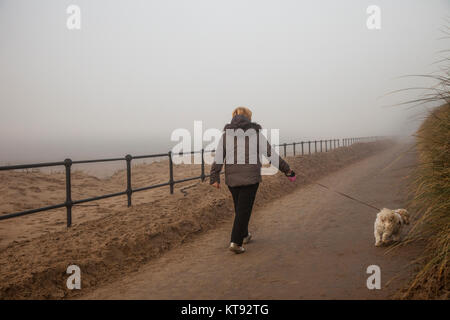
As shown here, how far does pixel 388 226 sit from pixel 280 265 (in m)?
1.60

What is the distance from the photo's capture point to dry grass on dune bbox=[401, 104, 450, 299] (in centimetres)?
291

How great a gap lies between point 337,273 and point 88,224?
4.51 meters

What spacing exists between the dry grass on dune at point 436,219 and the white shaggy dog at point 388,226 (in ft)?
1.25

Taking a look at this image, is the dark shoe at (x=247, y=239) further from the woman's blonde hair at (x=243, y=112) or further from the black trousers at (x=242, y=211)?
the woman's blonde hair at (x=243, y=112)

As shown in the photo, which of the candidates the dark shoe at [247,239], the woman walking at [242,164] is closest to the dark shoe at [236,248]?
the woman walking at [242,164]

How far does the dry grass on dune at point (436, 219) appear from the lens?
291 centimetres

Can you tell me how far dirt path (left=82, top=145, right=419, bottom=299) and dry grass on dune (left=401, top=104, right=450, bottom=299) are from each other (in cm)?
33

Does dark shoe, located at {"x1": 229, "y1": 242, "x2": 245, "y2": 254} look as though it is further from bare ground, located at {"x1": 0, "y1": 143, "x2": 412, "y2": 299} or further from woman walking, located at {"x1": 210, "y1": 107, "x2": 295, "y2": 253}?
bare ground, located at {"x1": 0, "y1": 143, "x2": 412, "y2": 299}

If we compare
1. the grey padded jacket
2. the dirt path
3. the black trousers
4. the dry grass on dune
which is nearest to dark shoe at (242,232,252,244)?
the dirt path

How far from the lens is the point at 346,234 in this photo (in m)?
5.50
